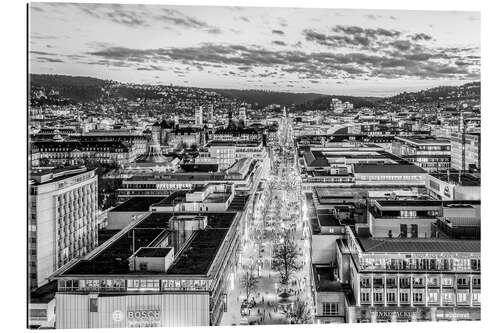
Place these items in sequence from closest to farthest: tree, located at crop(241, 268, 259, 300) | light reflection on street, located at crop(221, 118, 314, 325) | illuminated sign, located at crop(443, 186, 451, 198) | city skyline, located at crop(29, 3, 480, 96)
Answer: city skyline, located at crop(29, 3, 480, 96) < light reflection on street, located at crop(221, 118, 314, 325) < tree, located at crop(241, 268, 259, 300) < illuminated sign, located at crop(443, 186, 451, 198)

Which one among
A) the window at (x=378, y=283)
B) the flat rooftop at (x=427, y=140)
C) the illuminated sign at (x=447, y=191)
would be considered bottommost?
the window at (x=378, y=283)

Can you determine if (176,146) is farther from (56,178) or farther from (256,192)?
(56,178)

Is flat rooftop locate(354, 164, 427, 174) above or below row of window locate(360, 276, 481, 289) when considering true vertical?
above

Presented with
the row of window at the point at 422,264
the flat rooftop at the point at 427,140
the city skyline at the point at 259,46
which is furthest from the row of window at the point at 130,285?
the flat rooftop at the point at 427,140

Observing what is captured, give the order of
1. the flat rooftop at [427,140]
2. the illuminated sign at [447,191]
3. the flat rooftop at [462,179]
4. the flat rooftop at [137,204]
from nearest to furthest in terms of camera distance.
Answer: the flat rooftop at [462,179], the flat rooftop at [137,204], the illuminated sign at [447,191], the flat rooftop at [427,140]

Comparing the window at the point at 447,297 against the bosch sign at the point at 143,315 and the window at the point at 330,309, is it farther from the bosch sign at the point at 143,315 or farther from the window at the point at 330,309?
the bosch sign at the point at 143,315

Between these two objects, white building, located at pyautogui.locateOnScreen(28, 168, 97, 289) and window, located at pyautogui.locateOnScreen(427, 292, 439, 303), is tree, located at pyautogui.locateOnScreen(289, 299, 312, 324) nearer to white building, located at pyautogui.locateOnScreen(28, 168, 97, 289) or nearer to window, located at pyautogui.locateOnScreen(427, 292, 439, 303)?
window, located at pyautogui.locateOnScreen(427, 292, 439, 303)

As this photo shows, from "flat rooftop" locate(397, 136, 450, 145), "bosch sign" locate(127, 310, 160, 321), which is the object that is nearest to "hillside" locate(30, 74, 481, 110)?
"bosch sign" locate(127, 310, 160, 321)
